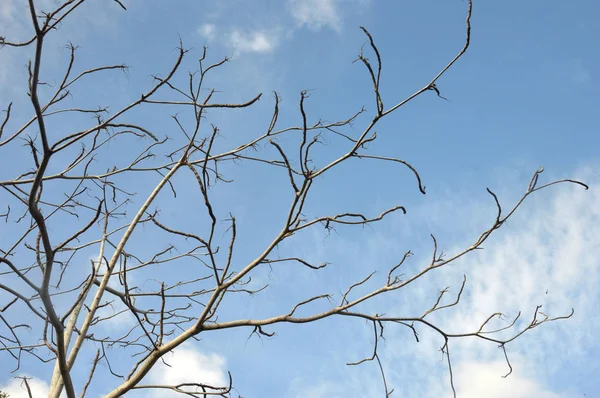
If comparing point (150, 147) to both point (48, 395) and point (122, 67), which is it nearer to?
point (122, 67)

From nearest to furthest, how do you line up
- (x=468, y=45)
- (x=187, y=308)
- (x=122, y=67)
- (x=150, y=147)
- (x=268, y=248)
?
(x=468, y=45)
(x=268, y=248)
(x=122, y=67)
(x=150, y=147)
(x=187, y=308)

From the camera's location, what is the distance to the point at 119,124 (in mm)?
2539

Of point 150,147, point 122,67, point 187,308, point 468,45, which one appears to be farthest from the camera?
point 187,308

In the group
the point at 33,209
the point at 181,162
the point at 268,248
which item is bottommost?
the point at 33,209

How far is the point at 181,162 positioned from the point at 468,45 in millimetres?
1743

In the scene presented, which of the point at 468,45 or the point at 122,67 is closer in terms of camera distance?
the point at 468,45

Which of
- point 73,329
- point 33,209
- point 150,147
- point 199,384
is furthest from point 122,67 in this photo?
point 199,384

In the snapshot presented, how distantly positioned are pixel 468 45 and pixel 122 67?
6.08 feet

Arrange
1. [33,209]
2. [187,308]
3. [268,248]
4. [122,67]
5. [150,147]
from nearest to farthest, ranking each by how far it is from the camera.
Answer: [33,209], [268,248], [122,67], [150,147], [187,308]

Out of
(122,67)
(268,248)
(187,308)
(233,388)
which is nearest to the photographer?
(268,248)

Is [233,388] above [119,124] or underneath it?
underneath

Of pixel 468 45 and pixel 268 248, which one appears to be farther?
pixel 268 248

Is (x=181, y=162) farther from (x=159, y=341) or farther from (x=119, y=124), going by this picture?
(x=159, y=341)

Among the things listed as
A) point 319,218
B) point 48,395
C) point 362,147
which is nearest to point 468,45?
point 362,147
